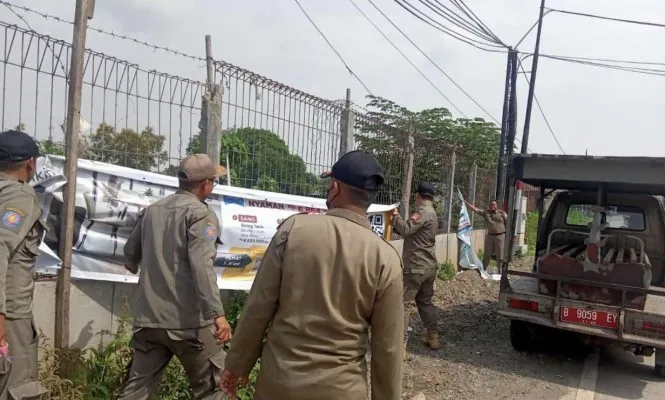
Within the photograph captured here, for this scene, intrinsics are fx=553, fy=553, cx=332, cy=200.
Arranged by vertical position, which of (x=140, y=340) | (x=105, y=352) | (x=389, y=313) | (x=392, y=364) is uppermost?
(x=389, y=313)

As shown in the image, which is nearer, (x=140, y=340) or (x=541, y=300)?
(x=140, y=340)

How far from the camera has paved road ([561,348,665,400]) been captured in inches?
211

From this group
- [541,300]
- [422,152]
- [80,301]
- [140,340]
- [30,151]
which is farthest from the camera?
[422,152]

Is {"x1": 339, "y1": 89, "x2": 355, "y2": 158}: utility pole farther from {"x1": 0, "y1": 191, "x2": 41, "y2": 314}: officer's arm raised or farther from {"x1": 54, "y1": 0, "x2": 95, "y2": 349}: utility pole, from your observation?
{"x1": 0, "y1": 191, "x2": 41, "y2": 314}: officer's arm raised

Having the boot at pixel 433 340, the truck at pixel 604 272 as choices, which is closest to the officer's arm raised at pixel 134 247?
the boot at pixel 433 340

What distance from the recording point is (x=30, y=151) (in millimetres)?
2746

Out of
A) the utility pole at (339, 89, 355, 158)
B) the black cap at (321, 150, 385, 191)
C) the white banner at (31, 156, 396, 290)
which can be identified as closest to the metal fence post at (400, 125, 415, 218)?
the utility pole at (339, 89, 355, 158)

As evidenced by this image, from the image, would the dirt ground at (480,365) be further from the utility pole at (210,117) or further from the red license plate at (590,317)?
the utility pole at (210,117)

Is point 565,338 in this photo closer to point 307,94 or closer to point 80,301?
point 307,94

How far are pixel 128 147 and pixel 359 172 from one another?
2.64m

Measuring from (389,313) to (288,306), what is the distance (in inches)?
16.0

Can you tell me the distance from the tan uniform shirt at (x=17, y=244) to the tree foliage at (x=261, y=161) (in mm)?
2213

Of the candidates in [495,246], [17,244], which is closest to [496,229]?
[495,246]

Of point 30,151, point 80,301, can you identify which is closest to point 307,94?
point 80,301
